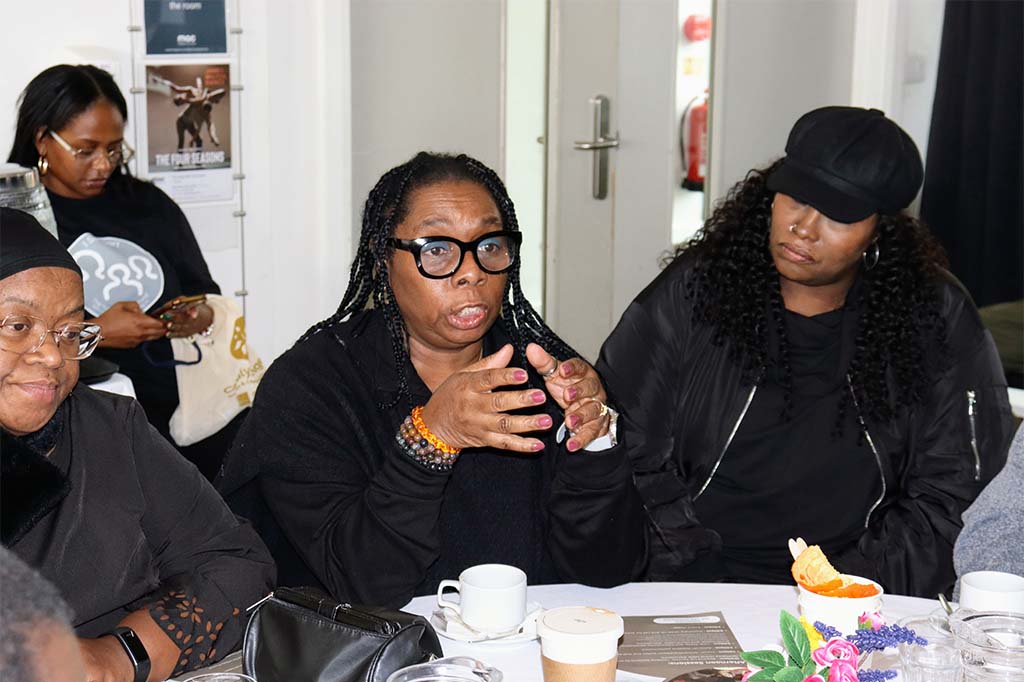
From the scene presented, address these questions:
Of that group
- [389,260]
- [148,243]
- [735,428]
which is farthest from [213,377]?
[735,428]

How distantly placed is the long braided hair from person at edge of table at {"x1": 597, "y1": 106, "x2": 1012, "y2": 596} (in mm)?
447

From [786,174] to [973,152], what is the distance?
93.9 inches

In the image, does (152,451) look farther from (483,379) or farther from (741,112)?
(741,112)

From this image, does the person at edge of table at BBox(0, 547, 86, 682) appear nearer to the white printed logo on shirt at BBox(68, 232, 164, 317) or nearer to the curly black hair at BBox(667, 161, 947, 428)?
the curly black hair at BBox(667, 161, 947, 428)

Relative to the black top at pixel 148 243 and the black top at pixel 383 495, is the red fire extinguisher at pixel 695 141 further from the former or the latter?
the black top at pixel 383 495

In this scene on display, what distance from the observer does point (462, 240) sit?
2.23m

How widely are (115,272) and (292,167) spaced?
1005 mm

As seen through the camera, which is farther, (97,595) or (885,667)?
(97,595)

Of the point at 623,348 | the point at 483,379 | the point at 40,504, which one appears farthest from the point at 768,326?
the point at 40,504

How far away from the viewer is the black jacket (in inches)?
104

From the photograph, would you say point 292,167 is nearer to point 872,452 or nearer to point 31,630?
point 872,452

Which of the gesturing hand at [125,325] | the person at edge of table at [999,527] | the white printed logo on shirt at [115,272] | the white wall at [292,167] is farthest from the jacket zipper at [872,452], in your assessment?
the white wall at [292,167]

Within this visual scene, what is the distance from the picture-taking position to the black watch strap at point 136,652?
5.62ft

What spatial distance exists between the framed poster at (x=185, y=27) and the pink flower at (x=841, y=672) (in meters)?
3.40
